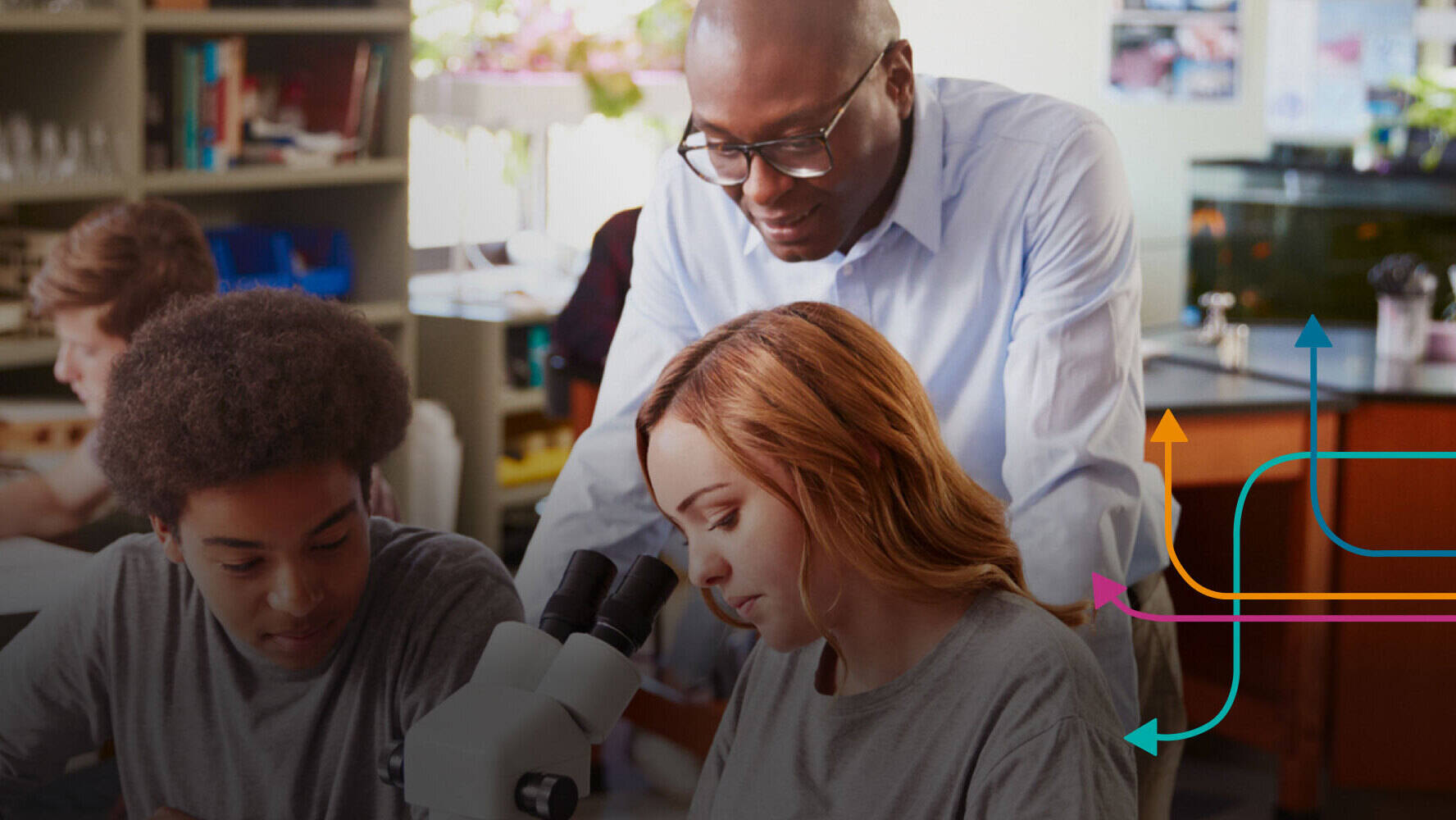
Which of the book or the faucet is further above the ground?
the book

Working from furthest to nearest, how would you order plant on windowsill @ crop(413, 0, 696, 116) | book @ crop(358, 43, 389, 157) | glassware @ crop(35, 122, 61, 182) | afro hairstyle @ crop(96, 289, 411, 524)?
book @ crop(358, 43, 389, 157) → glassware @ crop(35, 122, 61, 182) → plant on windowsill @ crop(413, 0, 696, 116) → afro hairstyle @ crop(96, 289, 411, 524)

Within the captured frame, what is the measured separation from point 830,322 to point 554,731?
33cm

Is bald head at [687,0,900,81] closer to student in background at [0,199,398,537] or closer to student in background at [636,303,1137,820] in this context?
student in background at [636,303,1137,820]

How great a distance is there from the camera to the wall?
1265 mm

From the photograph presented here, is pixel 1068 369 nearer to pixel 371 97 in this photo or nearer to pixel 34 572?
pixel 34 572

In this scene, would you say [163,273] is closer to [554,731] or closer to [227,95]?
[554,731]

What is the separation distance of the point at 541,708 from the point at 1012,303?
0.51 m

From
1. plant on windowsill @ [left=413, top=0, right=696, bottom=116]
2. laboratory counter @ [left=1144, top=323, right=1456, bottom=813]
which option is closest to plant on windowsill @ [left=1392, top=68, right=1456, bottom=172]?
laboratory counter @ [left=1144, top=323, right=1456, bottom=813]

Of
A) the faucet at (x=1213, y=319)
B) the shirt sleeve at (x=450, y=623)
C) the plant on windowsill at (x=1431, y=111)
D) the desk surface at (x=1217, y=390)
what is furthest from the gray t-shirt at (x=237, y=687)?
the plant on windowsill at (x=1431, y=111)

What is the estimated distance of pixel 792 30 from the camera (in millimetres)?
1069

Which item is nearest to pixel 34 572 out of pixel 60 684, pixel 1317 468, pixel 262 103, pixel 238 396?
pixel 60 684

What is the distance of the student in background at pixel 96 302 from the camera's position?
1226 millimetres

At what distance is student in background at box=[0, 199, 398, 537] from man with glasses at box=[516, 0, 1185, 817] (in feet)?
1.13

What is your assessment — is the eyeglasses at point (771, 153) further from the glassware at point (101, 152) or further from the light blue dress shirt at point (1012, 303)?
the glassware at point (101, 152)
